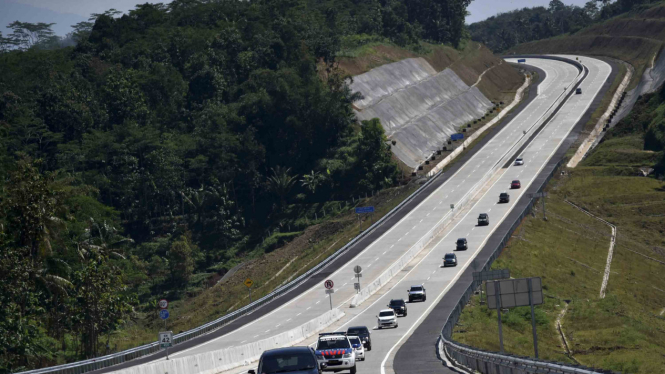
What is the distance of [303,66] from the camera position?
456ft

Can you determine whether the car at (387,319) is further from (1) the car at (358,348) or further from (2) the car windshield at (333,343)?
(2) the car windshield at (333,343)

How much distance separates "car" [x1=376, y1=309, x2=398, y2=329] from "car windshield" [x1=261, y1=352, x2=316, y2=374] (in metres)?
31.9

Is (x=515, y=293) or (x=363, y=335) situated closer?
(x=515, y=293)

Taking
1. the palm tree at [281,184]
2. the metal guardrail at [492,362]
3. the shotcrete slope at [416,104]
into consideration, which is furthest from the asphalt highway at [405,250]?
the palm tree at [281,184]

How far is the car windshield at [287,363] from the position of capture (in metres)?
23.2

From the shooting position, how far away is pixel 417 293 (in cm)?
6512

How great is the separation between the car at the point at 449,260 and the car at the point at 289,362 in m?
53.9

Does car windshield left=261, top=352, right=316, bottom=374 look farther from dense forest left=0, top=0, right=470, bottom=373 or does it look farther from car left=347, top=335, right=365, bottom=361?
dense forest left=0, top=0, right=470, bottom=373

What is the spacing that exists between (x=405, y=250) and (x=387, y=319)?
29.9 meters

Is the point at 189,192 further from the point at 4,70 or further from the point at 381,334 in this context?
the point at 381,334

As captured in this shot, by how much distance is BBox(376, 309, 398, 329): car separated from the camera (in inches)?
2170

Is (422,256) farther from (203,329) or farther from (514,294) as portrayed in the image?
(514,294)

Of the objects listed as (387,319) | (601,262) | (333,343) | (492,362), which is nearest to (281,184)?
(601,262)

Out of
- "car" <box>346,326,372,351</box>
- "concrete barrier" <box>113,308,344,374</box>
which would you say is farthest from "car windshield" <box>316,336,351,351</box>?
"car" <box>346,326,372,351</box>
